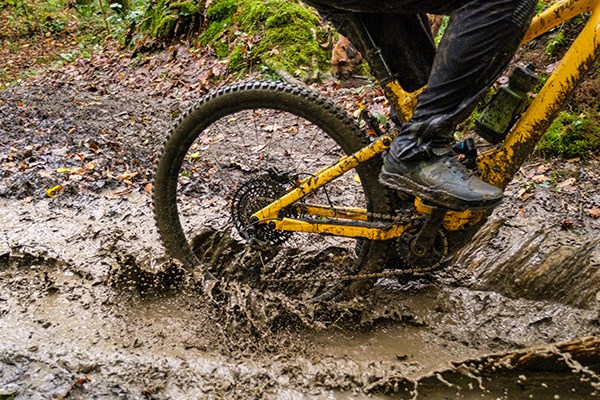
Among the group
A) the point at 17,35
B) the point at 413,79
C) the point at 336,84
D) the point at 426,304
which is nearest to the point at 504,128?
the point at 413,79

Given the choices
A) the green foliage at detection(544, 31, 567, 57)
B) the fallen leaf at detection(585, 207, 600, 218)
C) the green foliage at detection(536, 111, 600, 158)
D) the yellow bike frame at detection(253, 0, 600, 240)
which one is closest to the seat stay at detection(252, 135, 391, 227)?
the yellow bike frame at detection(253, 0, 600, 240)

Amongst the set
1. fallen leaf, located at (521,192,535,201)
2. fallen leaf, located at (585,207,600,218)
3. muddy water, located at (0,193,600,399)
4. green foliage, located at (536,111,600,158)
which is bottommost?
muddy water, located at (0,193,600,399)

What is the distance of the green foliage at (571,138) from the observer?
3.85 metres

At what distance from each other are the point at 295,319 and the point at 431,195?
104 centimetres

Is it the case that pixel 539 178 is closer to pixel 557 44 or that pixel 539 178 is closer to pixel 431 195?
pixel 557 44

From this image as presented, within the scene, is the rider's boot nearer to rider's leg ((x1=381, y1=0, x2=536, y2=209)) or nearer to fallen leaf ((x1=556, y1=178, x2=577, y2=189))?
rider's leg ((x1=381, y1=0, x2=536, y2=209))

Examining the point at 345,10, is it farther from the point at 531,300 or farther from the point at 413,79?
the point at 531,300

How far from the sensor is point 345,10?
227 cm

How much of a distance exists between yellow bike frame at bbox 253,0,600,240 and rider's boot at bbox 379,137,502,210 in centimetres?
21

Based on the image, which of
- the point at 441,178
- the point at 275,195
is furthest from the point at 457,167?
the point at 275,195

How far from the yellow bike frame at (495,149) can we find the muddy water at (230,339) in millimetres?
488

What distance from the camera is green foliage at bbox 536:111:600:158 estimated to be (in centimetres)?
385

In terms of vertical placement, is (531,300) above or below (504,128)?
below

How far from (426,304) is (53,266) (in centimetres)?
230
